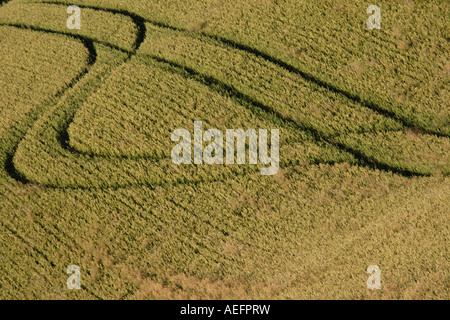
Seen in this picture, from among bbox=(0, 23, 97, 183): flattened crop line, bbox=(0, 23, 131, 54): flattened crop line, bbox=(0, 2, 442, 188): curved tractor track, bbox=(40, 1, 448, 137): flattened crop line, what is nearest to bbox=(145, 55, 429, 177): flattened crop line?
bbox=(0, 2, 442, 188): curved tractor track

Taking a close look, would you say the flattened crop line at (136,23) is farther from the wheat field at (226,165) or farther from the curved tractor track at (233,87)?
the wheat field at (226,165)

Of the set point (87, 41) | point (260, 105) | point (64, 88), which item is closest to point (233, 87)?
point (260, 105)

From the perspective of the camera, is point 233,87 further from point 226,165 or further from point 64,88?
point 64,88

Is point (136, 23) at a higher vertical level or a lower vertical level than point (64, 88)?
higher

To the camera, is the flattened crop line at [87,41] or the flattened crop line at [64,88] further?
the flattened crop line at [87,41]

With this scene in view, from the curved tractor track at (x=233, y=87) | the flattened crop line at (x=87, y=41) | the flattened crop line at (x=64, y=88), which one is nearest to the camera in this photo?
the curved tractor track at (x=233, y=87)

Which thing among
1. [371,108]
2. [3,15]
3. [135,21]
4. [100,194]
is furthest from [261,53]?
[3,15]

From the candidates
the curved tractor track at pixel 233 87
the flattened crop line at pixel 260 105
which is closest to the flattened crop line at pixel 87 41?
the curved tractor track at pixel 233 87

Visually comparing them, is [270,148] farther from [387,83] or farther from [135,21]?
[135,21]

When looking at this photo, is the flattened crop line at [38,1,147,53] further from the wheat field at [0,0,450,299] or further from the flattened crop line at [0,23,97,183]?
the flattened crop line at [0,23,97,183]

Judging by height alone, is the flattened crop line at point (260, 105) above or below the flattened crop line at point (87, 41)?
below

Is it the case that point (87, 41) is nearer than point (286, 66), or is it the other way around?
point (286, 66)
